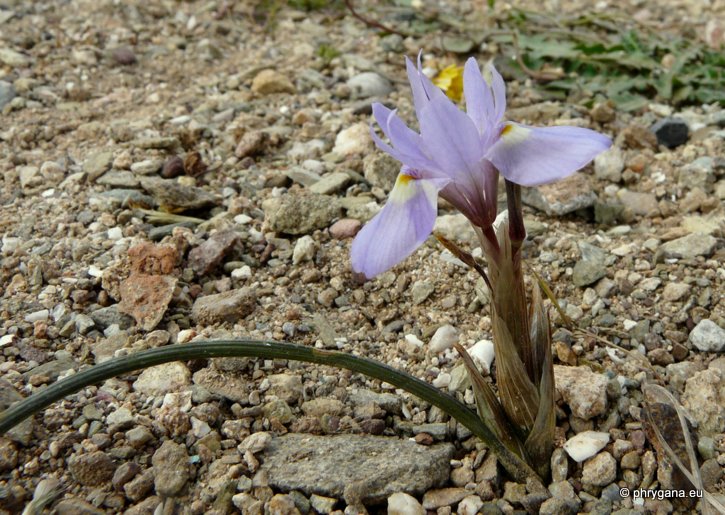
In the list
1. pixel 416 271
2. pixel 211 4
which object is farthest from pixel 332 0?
pixel 416 271

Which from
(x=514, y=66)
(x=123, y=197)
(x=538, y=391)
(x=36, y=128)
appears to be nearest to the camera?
(x=538, y=391)

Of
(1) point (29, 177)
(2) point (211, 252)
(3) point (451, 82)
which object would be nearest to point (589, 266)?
(2) point (211, 252)

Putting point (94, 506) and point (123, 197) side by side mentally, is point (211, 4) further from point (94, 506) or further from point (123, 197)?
point (94, 506)

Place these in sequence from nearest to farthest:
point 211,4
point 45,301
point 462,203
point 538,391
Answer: point 462,203 < point 538,391 < point 45,301 < point 211,4

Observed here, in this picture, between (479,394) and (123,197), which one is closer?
(479,394)

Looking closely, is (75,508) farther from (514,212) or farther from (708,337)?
(708,337)

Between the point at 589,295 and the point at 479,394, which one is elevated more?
the point at 479,394
